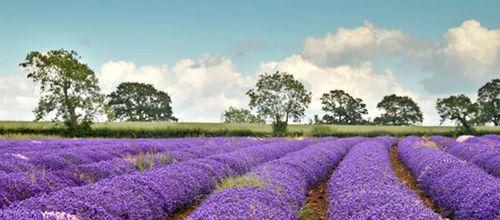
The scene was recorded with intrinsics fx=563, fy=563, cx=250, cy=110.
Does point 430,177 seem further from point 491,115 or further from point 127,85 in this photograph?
point 491,115

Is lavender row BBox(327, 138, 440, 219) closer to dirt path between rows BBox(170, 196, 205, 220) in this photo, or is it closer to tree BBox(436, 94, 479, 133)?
dirt path between rows BBox(170, 196, 205, 220)

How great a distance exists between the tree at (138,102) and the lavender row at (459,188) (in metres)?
67.3

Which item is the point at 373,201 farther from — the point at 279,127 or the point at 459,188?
the point at 279,127

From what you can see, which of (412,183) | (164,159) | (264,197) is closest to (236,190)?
(264,197)

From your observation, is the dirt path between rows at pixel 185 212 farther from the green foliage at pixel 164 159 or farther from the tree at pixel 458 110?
the tree at pixel 458 110

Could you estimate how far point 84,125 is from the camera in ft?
163

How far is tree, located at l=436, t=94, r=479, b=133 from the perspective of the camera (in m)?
70.6

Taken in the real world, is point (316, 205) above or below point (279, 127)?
below

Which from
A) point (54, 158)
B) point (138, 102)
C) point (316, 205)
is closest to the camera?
point (316, 205)

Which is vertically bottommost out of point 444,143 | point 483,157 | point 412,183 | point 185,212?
point 185,212

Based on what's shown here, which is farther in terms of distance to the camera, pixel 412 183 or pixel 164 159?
pixel 164 159

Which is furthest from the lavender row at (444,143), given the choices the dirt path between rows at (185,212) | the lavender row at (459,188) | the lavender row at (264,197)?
the dirt path between rows at (185,212)

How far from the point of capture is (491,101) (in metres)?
83.6

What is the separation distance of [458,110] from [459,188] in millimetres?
64644
